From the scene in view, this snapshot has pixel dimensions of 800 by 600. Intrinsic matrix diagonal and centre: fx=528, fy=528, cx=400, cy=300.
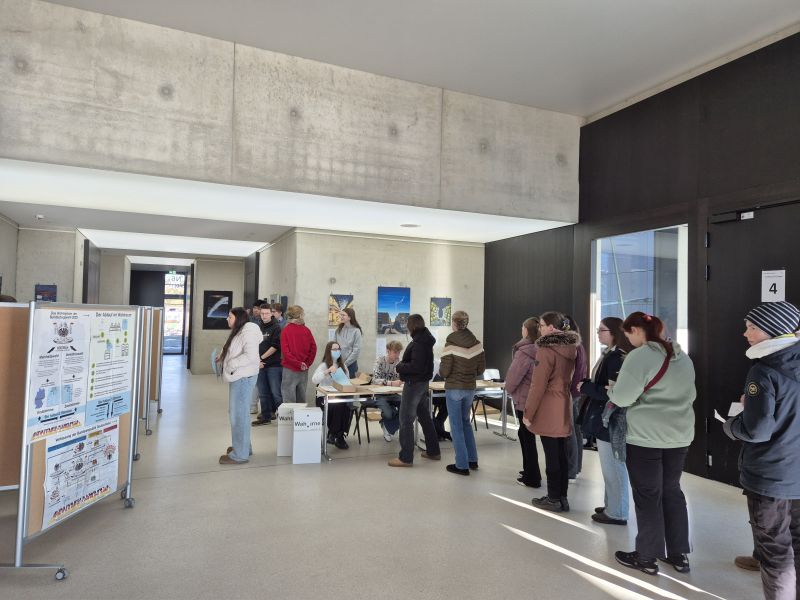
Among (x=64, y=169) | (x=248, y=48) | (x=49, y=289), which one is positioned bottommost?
(x=49, y=289)

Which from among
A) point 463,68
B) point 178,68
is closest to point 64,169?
point 178,68

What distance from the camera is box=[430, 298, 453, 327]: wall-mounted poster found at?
32.8 ft

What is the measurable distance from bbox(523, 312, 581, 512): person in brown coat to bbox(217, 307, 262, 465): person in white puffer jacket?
9.20 ft

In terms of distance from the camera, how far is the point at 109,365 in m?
3.89

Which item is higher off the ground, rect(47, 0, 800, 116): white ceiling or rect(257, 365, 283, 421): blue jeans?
rect(47, 0, 800, 116): white ceiling

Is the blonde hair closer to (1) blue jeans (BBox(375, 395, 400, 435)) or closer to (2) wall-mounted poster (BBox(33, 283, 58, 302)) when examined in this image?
(1) blue jeans (BBox(375, 395, 400, 435))

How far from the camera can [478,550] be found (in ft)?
12.0

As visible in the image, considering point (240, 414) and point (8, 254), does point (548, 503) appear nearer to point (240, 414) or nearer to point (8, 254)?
point (240, 414)

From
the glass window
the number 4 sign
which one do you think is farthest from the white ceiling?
the number 4 sign

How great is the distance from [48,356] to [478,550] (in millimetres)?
3084

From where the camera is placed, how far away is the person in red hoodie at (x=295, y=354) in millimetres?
6934

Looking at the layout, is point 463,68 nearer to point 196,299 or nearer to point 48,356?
point 48,356

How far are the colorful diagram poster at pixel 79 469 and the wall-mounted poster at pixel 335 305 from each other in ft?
17.4

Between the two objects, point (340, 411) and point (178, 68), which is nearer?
point (178, 68)
